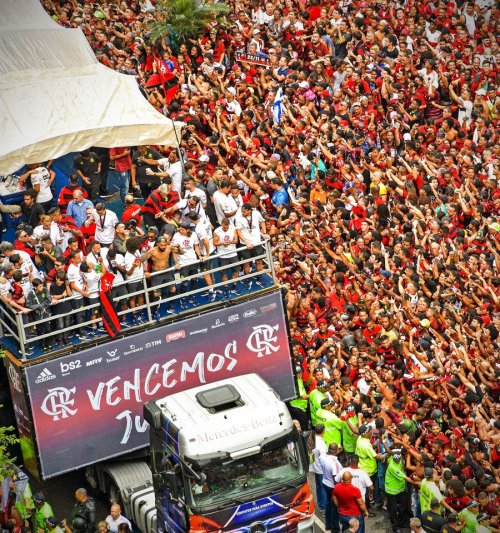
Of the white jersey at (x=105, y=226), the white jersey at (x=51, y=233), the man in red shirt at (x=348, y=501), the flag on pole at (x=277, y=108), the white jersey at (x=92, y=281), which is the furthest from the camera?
the flag on pole at (x=277, y=108)

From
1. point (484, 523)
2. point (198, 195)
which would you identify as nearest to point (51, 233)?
point (198, 195)

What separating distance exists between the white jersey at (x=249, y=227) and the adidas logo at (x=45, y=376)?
13.6 feet

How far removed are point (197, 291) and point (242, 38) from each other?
12.1 meters

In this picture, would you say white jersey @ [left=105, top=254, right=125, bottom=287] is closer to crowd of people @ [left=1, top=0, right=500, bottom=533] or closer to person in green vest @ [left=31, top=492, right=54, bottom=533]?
crowd of people @ [left=1, top=0, right=500, bottom=533]

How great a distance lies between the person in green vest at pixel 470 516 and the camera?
707 inches

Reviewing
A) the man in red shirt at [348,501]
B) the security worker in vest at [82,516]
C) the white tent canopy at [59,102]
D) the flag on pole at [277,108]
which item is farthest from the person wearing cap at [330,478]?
the flag on pole at [277,108]

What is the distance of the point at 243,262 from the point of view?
21625 millimetres

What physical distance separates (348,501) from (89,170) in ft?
29.0

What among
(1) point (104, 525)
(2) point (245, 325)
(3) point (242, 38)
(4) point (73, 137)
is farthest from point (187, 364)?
(3) point (242, 38)

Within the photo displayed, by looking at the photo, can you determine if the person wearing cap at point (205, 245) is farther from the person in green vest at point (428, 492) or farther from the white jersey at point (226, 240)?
the person in green vest at point (428, 492)

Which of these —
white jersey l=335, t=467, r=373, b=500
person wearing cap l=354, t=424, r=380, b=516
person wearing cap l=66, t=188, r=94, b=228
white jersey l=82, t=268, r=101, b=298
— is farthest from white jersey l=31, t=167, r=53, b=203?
white jersey l=335, t=467, r=373, b=500

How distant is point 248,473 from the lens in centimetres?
1819

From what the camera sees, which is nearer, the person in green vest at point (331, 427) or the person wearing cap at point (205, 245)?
the person in green vest at point (331, 427)

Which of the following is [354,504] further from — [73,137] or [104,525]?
[73,137]
